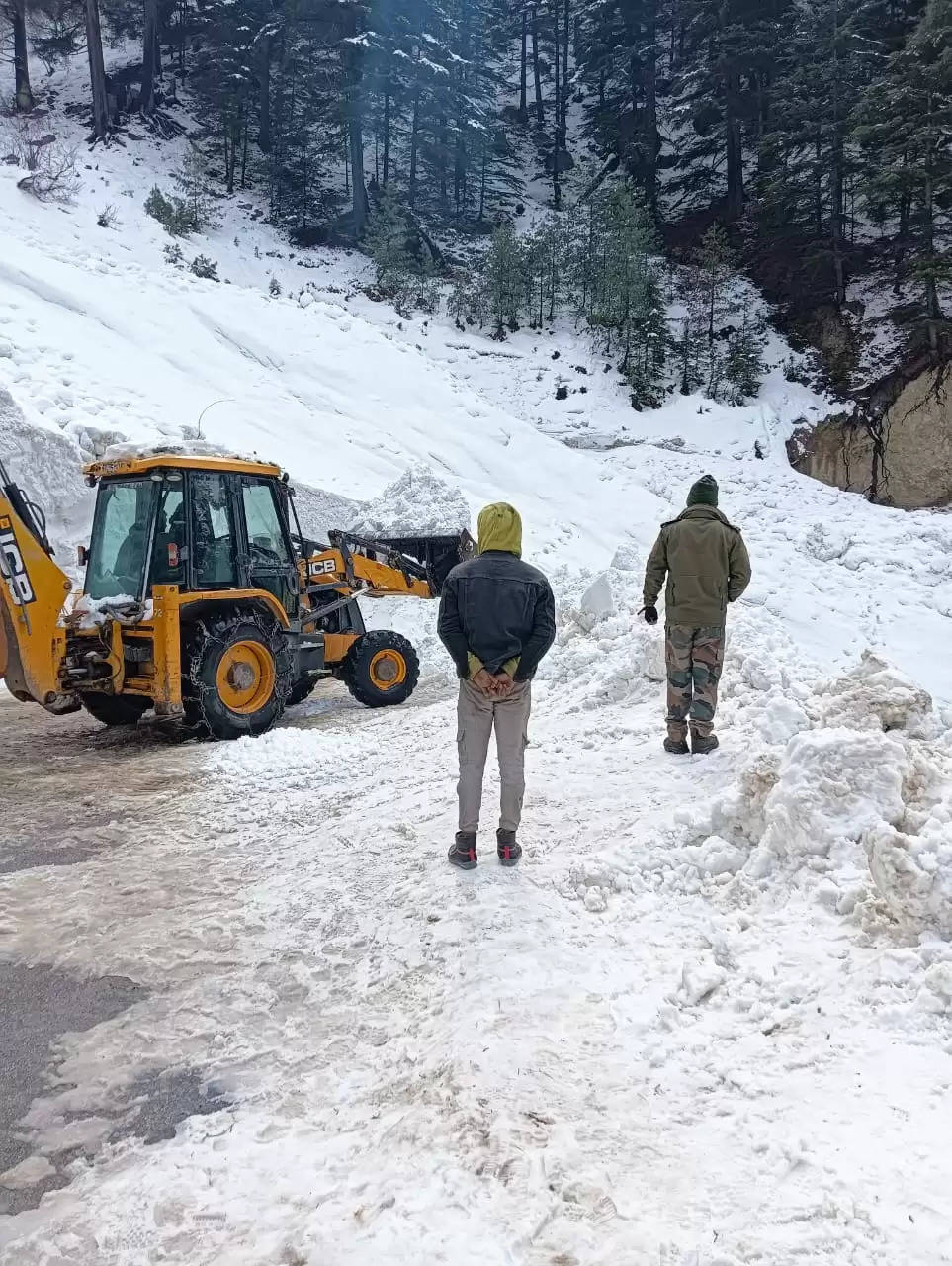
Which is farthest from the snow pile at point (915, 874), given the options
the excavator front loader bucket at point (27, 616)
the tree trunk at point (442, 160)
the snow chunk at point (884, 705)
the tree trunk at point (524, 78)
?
the tree trunk at point (524, 78)

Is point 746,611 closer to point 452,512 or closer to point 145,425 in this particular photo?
point 452,512

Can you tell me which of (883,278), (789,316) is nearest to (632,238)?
(789,316)

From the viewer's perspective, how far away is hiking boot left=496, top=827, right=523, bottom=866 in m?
4.23

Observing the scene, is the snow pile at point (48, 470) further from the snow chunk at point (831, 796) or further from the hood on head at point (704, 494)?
the snow chunk at point (831, 796)

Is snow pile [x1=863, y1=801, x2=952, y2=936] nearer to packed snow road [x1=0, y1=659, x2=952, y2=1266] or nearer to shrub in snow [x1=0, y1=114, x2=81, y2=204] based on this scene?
packed snow road [x1=0, y1=659, x2=952, y2=1266]

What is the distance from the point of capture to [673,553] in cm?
559

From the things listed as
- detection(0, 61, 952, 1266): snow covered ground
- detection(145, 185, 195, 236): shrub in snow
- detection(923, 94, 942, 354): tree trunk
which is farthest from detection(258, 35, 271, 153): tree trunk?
detection(0, 61, 952, 1266): snow covered ground

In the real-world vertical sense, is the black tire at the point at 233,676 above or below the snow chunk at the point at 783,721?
below

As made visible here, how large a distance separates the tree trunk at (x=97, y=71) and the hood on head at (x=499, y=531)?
36820mm

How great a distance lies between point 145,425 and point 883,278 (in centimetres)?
2260

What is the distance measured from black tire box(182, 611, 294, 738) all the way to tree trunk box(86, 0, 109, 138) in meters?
34.0

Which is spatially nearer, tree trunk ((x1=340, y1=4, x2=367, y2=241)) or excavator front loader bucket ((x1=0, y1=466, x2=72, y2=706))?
excavator front loader bucket ((x1=0, y1=466, x2=72, y2=706))

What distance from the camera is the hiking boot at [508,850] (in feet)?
13.9

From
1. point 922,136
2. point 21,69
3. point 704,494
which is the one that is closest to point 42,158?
point 21,69
